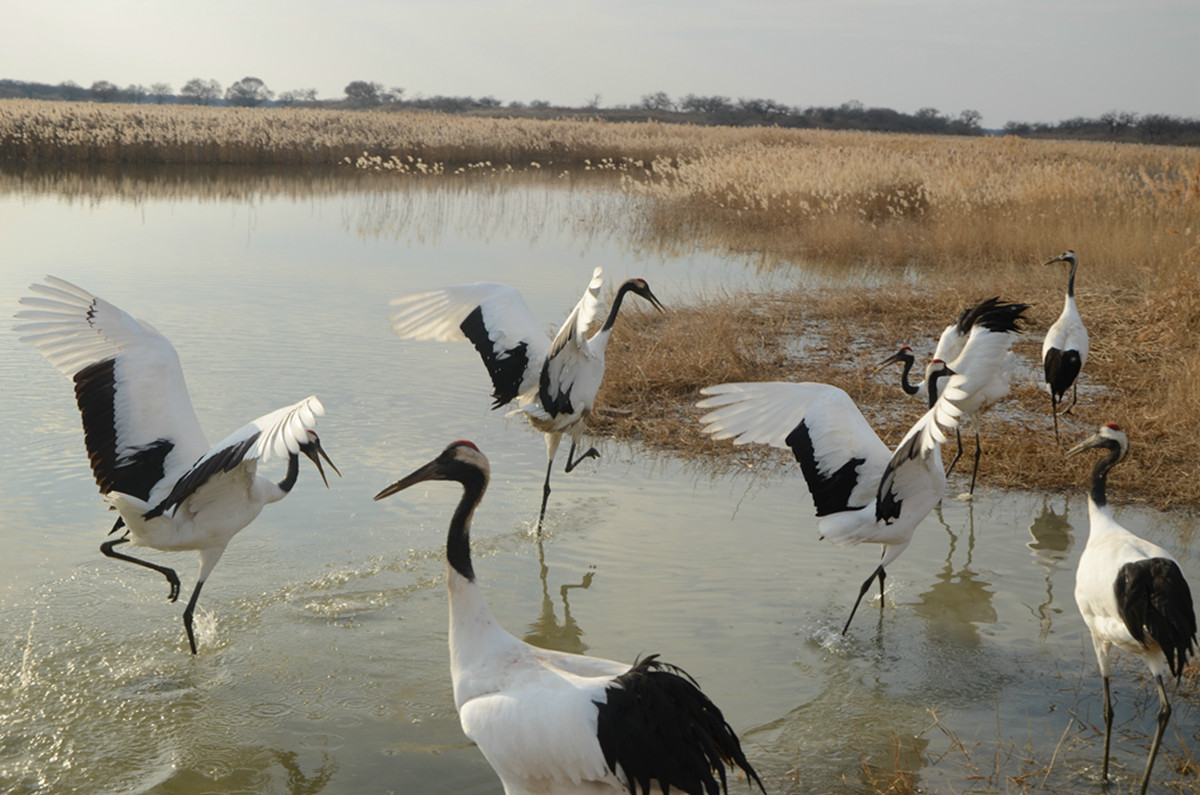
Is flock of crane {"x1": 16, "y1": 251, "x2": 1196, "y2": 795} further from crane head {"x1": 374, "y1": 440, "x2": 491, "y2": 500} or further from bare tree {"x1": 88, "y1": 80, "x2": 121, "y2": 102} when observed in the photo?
bare tree {"x1": 88, "y1": 80, "x2": 121, "y2": 102}

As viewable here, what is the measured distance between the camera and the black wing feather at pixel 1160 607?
3174 mm

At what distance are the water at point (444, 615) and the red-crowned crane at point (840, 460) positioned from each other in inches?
19.3

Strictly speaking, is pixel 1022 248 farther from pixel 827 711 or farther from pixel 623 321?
pixel 827 711

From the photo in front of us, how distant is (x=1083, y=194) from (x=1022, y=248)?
6.49ft

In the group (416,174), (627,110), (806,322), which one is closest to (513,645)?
(806,322)

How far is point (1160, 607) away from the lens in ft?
10.5

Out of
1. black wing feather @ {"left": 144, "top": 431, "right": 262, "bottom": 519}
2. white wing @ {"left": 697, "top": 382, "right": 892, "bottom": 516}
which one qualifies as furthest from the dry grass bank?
black wing feather @ {"left": 144, "top": 431, "right": 262, "bottom": 519}

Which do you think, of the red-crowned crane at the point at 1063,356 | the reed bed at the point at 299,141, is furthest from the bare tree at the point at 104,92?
the red-crowned crane at the point at 1063,356

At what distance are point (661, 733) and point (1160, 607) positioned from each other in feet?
5.71

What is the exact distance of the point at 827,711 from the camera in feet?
12.5

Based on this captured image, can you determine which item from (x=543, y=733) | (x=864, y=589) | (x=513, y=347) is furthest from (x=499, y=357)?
(x=543, y=733)

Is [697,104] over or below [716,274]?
over

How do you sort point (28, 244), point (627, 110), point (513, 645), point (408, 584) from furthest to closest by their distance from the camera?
1. point (627, 110)
2. point (28, 244)
3. point (408, 584)
4. point (513, 645)

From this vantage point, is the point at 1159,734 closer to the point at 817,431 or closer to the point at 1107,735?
the point at 1107,735
